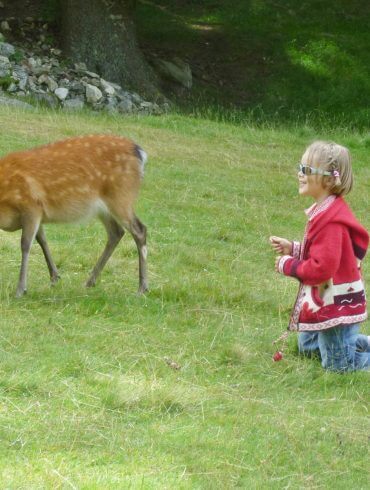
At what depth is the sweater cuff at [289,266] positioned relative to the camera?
6.20 m

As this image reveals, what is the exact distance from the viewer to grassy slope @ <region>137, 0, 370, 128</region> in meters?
19.0

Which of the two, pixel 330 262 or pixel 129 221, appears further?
pixel 129 221

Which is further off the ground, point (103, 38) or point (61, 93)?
point (103, 38)

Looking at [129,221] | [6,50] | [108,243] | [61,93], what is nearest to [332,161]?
[129,221]

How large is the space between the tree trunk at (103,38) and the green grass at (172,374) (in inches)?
306

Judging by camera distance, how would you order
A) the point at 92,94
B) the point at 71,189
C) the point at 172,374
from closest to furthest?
1. the point at 172,374
2. the point at 71,189
3. the point at 92,94

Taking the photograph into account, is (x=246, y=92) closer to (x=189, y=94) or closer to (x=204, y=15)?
(x=189, y=94)

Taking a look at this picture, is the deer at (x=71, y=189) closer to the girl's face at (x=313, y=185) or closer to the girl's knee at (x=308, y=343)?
the girl's knee at (x=308, y=343)

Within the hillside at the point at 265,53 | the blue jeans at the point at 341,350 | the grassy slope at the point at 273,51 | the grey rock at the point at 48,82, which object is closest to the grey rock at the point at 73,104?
the grey rock at the point at 48,82

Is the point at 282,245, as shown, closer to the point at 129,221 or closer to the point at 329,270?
the point at 329,270

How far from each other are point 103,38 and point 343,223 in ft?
40.4

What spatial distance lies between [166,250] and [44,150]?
64.8 inches

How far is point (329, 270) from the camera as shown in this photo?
6.17 m

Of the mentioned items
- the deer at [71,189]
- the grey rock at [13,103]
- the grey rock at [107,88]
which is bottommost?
the grey rock at [107,88]
